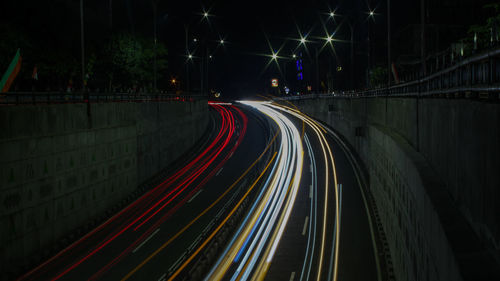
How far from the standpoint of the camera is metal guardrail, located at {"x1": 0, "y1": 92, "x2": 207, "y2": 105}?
Answer: 2363cm

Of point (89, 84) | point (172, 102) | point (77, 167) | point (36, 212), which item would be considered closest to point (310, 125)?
point (172, 102)

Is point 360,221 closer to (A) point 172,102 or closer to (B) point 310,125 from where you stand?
(A) point 172,102

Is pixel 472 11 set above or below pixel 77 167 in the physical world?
above

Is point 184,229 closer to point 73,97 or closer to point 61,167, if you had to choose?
point 61,167

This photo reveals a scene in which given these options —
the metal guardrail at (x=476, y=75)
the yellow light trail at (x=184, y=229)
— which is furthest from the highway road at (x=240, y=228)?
the metal guardrail at (x=476, y=75)

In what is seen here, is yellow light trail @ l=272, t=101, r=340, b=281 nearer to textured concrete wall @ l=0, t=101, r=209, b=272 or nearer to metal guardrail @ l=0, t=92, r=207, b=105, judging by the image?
textured concrete wall @ l=0, t=101, r=209, b=272

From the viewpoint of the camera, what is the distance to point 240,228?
30609mm

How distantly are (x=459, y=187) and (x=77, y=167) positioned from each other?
23.6 metres

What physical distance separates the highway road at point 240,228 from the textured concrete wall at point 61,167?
1.38 meters

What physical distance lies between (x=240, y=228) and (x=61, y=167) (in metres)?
10.5

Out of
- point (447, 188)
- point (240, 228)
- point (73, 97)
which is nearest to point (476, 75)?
point (447, 188)

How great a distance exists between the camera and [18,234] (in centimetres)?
2266

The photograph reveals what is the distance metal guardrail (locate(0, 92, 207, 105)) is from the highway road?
23.8 feet

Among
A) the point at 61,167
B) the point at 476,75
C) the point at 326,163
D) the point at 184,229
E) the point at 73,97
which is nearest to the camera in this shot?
the point at 476,75
